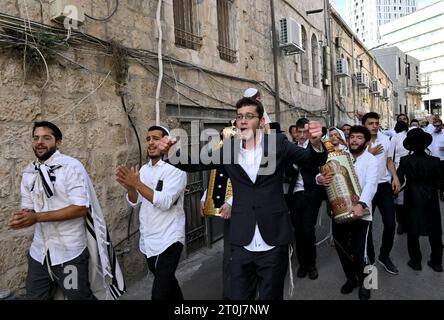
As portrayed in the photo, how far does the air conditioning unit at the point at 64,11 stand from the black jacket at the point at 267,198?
7.71ft

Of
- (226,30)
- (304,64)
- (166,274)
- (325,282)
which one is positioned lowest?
(325,282)

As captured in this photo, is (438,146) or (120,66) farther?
(438,146)

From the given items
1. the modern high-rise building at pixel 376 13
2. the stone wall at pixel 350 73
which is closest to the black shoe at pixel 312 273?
the stone wall at pixel 350 73

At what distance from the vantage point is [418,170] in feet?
14.5

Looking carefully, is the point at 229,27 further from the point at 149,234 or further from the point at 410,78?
the point at 410,78

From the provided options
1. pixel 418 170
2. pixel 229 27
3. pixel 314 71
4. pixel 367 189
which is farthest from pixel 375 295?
pixel 314 71

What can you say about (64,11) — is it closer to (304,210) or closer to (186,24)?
(186,24)

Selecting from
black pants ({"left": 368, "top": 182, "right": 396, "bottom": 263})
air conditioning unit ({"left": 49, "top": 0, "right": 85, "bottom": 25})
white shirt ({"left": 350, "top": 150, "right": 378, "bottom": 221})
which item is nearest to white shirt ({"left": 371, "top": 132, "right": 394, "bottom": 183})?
black pants ({"left": 368, "top": 182, "right": 396, "bottom": 263})

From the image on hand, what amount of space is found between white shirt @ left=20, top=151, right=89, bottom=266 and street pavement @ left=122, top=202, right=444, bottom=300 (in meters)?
1.60

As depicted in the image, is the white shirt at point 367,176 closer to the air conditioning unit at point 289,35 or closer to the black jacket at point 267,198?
the black jacket at point 267,198

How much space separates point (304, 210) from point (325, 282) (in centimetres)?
90

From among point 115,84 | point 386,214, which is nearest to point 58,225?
point 115,84

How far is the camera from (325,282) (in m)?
4.30

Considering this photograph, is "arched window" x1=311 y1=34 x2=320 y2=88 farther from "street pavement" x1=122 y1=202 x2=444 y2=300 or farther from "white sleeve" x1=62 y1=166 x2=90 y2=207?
→ "white sleeve" x1=62 y1=166 x2=90 y2=207
